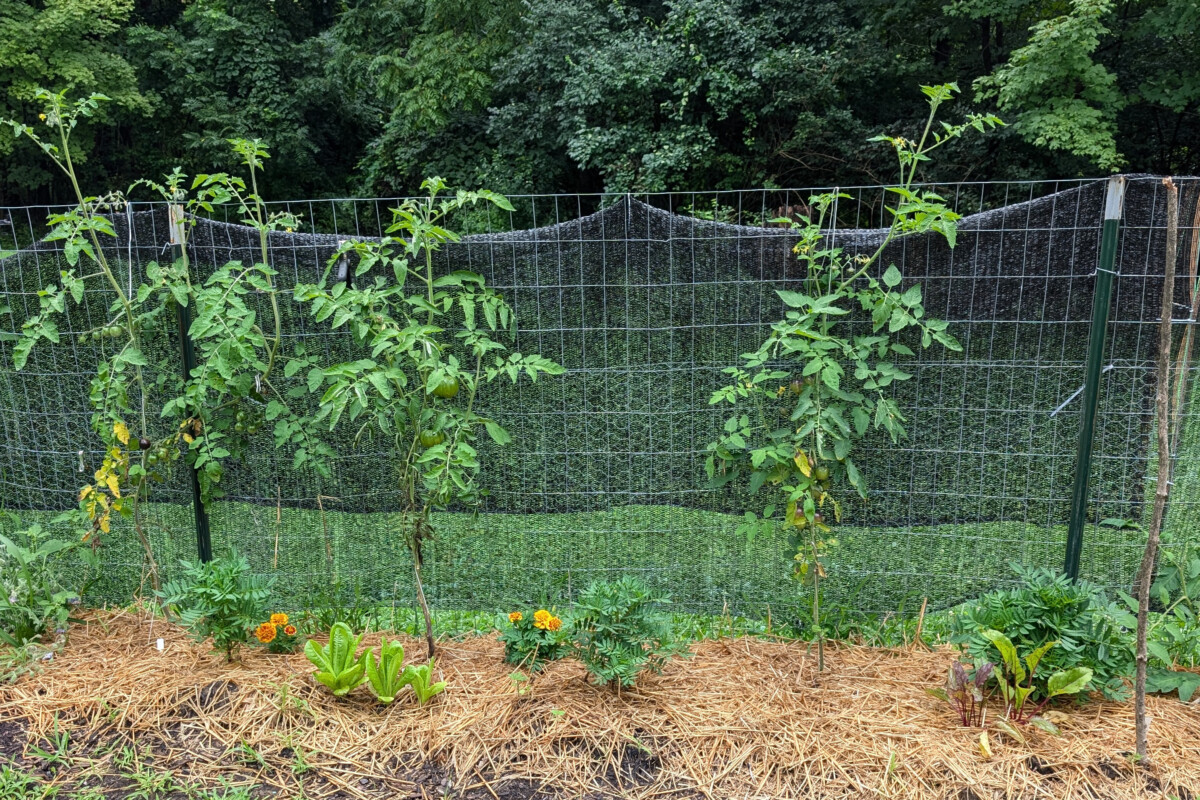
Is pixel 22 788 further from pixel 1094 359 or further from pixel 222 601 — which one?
pixel 1094 359

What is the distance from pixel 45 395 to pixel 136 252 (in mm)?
926

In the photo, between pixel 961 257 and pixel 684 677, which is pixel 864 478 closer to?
pixel 961 257

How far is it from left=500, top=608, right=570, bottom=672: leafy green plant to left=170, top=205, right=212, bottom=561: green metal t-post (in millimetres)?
1419

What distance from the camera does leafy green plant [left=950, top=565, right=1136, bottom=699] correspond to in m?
2.56

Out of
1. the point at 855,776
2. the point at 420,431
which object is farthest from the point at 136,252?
the point at 855,776

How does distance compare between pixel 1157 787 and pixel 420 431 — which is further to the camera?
pixel 420 431

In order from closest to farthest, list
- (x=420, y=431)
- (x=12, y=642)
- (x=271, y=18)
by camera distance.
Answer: (x=420, y=431), (x=12, y=642), (x=271, y=18)

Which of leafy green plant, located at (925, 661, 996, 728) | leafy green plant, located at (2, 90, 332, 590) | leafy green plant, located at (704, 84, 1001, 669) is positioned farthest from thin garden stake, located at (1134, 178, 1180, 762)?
leafy green plant, located at (2, 90, 332, 590)

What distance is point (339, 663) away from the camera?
2.64 metres

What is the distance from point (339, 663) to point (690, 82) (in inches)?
325

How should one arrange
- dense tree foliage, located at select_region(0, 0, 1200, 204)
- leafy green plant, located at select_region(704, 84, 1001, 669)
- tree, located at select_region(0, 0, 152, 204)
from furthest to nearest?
tree, located at select_region(0, 0, 152, 204)
dense tree foliage, located at select_region(0, 0, 1200, 204)
leafy green plant, located at select_region(704, 84, 1001, 669)

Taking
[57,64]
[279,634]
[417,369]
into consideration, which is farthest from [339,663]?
[57,64]

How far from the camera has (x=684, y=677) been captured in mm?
2826

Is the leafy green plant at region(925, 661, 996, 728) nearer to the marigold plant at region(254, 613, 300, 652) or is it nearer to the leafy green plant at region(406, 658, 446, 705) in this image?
the leafy green plant at region(406, 658, 446, 705)
